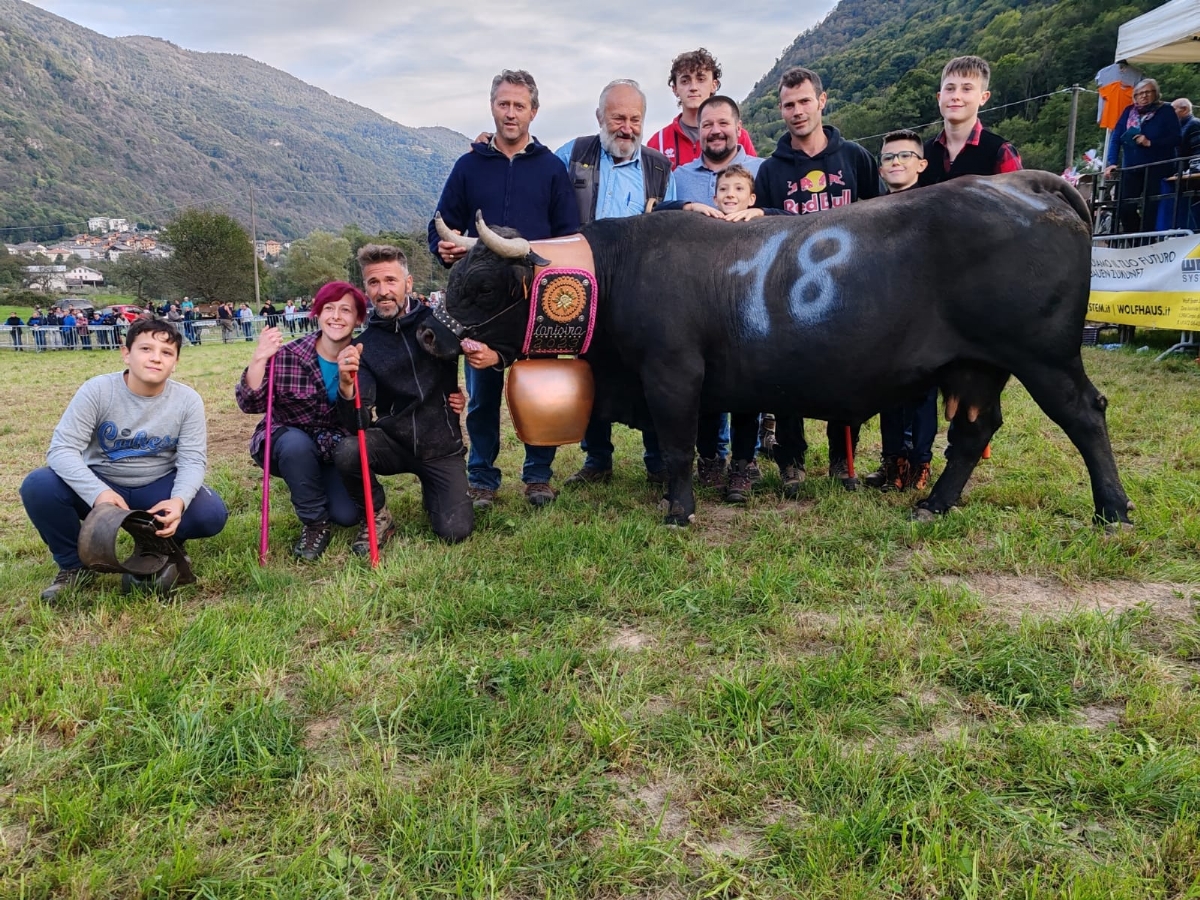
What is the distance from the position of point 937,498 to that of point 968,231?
1.57m

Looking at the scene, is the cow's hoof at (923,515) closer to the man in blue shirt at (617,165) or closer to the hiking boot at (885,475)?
the hiking boot at (885,475)

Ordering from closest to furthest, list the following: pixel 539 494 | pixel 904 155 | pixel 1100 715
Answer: pixel 1100 715
pixel 904 155
pixel 539 494

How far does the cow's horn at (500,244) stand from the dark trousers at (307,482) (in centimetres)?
160

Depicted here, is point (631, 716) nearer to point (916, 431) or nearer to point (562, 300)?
point (562, 300)

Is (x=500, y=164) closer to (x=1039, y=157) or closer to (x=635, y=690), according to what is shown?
(x=635, y=690)

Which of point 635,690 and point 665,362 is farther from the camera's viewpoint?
point 665,362

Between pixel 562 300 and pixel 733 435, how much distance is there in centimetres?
171

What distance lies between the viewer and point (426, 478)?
4.71 m

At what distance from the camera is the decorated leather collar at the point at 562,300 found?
14.5 feet

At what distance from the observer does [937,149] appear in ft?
16.7

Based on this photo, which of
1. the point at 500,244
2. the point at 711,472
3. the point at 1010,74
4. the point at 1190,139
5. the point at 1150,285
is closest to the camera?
the point at 500,244

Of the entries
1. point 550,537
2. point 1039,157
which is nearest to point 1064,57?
point 1039,157

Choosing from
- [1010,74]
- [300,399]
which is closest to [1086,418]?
[300,399]

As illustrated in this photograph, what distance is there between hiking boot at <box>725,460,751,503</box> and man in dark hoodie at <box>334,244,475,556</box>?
5.74ft
